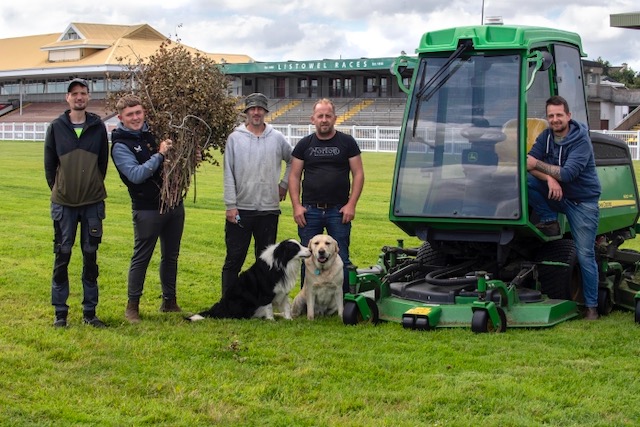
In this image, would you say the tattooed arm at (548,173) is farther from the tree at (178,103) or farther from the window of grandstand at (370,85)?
the window of grandstand at (370,85)

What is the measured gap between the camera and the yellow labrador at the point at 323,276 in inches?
336

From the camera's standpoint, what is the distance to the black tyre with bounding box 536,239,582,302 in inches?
342

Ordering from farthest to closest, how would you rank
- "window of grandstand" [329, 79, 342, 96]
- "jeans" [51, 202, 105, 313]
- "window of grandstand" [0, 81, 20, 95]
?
"window of grandstand" [0, 81, 20, 95], "window of grandstand" [329, 79, 342, 96], "jeans" [51, 202, 105, 313]

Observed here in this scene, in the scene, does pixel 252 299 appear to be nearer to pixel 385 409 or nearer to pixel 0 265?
pixel 385 409

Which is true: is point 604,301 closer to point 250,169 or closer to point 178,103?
point 250,169

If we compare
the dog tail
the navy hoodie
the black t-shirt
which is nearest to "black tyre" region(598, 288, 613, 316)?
the navy hoodie

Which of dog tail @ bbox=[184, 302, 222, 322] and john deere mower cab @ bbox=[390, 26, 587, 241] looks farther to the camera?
dog tail @ bbox=[184, 302, 222, 322]

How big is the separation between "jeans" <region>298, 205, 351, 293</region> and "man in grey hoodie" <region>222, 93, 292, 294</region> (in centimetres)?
34

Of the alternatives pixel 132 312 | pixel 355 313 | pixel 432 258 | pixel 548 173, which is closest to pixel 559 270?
pixel 548 173

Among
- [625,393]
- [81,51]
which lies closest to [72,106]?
[625,393]

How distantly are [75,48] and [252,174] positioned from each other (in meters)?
64.6

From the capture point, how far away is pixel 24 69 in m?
71.0

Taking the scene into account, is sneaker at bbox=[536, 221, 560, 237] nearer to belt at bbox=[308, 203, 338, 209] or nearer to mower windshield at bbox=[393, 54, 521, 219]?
mower windshield at bbox=[393, 54, 521, 219]

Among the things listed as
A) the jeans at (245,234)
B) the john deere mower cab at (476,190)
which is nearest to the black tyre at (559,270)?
the john deere mower cab at (476,190)
